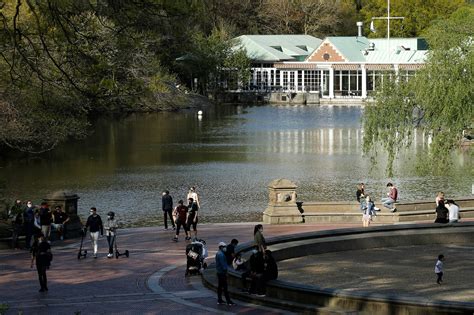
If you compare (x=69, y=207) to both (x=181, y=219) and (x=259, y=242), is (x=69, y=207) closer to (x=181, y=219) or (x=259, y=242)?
(x=181, y=219)

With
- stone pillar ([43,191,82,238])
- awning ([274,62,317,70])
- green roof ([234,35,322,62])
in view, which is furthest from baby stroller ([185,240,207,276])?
awning ([274,62,317,70])

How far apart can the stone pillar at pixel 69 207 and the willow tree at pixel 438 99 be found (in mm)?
13975

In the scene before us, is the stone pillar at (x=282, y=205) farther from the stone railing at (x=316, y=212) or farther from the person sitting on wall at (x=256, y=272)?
the person sitting on wall at (x=256, y=272)

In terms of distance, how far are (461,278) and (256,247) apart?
4285 millimetres

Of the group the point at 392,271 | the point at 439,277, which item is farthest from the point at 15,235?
the point at 439,277

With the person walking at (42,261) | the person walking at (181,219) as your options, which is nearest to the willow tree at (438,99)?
the person walking at (181,219)

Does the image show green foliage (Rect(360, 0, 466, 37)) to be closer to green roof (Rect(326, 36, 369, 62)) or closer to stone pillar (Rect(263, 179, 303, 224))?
green roof (Rect(326, 36, 369, 62))

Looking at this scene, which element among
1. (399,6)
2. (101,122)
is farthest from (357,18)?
(101,122)

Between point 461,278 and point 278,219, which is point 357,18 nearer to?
point 278,219

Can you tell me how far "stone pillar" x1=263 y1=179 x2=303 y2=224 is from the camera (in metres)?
30.8

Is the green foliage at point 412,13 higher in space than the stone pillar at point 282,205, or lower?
higher

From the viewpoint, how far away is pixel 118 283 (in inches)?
879

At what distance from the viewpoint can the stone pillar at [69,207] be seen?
94.6 feet

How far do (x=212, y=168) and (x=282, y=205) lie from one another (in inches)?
815
